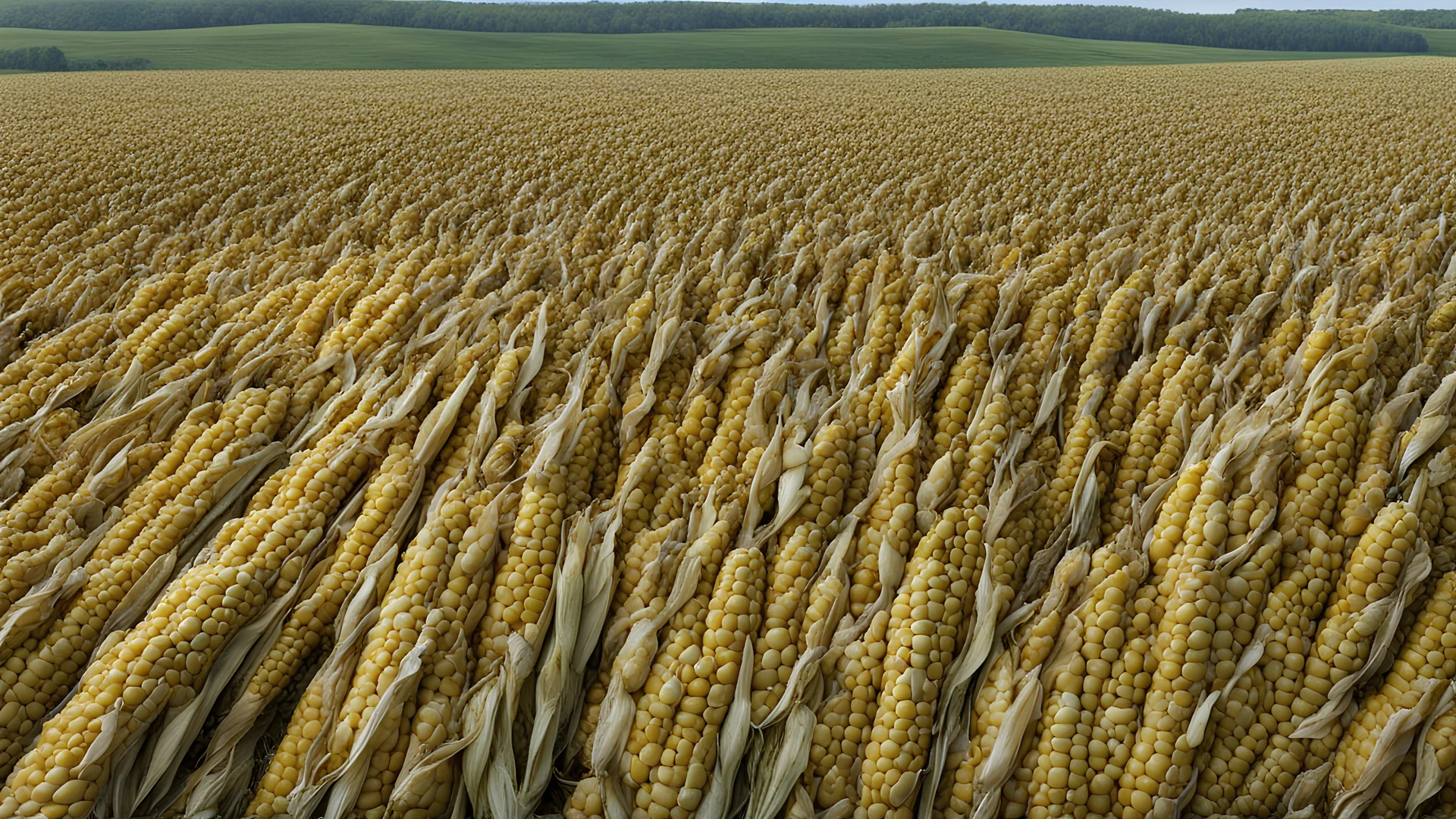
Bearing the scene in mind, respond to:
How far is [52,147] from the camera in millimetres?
6031

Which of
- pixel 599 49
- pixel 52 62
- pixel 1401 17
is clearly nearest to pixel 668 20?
pixel 599 49

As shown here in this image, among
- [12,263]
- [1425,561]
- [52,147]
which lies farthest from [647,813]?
[52,147]

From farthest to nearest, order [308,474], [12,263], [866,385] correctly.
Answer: [12,263] < [866,385] < [308,474]

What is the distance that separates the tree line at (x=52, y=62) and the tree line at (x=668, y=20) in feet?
49.7

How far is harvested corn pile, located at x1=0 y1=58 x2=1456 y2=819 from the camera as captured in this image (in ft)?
6.88

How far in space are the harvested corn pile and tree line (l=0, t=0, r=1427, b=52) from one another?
39.8 m

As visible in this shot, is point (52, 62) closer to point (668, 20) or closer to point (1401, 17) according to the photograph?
point (668, 20)

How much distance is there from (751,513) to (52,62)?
31021 mm

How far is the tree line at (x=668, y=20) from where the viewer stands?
129 ft

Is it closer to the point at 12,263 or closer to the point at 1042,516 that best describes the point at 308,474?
the point at 1042,516

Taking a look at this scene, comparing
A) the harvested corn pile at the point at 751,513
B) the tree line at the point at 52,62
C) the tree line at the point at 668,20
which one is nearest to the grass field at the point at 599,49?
the tree line at the point at 52,62

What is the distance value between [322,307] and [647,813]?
264 centimetres

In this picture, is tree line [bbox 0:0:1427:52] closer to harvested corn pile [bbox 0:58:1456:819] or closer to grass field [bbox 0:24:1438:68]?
grass field [bbox 0:24:1438:68]

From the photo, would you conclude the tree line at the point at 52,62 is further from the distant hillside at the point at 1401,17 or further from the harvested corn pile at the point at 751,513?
the distant hillside at the point at 1401,17
